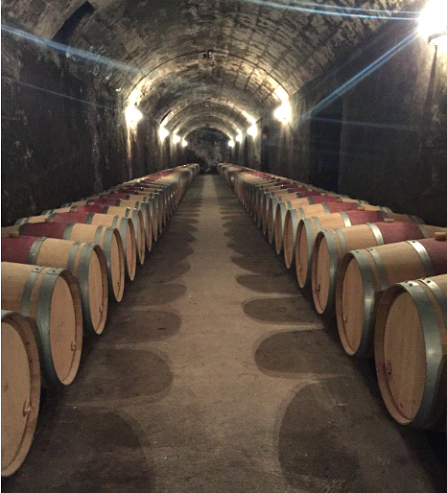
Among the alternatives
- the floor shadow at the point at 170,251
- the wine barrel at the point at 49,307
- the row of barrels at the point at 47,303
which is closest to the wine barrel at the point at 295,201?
the floor shadow at the point at 170,251

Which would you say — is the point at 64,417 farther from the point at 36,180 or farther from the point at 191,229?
the point at 191,229

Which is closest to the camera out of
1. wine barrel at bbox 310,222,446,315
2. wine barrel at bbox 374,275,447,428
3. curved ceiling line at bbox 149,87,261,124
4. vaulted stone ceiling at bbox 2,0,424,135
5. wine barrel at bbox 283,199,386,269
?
wine barrel at bbox 374,275,447,428

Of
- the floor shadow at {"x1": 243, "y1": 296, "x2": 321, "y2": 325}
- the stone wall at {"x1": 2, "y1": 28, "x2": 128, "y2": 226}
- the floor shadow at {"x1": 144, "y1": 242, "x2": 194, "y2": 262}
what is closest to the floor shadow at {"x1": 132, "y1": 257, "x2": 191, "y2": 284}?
the floor shadow at {"x1": 144, "y1": 242, "x2": 194, "y2": 262}

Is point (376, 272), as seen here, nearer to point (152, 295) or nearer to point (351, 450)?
point (351, 450)

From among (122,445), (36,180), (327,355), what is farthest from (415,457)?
(36,180)

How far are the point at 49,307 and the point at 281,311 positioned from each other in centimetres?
218

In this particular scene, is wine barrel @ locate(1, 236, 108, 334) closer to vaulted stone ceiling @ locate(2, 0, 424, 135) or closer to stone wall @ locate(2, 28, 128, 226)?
stone wall @ locate(2, 28, 128, 226)

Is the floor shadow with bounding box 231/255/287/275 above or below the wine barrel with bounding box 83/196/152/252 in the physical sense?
below

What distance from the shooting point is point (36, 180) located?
17.4 ft

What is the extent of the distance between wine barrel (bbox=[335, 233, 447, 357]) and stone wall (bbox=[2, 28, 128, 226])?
12.5ft

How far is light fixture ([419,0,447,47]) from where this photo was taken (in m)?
3.95

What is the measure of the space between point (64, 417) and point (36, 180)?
154 inches

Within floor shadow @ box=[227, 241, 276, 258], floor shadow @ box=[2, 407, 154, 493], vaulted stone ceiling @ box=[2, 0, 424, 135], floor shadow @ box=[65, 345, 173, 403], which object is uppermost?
vaulted stone ceiling @ box=[2, 0, 424, 135]

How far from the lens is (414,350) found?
1835 millimetres
